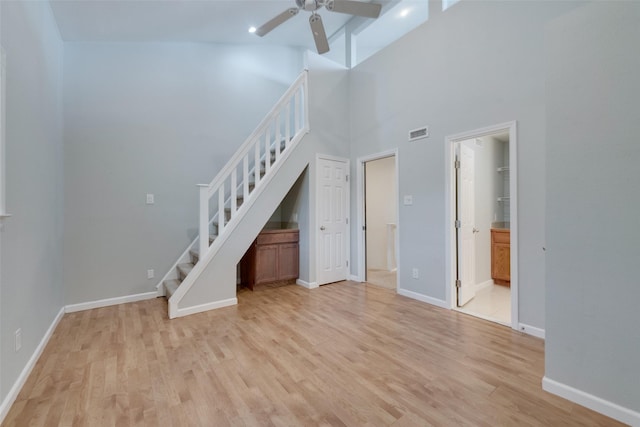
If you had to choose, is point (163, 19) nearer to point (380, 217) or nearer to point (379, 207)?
point (379, 207)

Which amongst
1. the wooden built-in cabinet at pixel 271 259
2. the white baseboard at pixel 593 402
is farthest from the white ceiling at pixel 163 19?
the white baseboard at pixel 593 402

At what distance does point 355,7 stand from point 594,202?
2622 millimetres

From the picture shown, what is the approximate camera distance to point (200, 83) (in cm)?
423

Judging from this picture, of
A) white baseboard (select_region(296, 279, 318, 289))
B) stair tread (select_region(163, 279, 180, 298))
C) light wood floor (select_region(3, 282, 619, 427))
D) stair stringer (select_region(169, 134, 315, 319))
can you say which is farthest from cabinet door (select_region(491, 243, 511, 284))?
stair tread (select_region(163, 279, 180, 298))

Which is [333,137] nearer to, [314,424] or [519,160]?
[519,160]

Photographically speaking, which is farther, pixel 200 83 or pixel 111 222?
pixel 200 83

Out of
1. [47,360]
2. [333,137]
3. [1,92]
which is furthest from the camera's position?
[333,137]

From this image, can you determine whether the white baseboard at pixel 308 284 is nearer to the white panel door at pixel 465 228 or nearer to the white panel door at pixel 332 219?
the white panel door at pixel 332 219

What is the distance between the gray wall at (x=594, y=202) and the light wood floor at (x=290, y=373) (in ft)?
1.08

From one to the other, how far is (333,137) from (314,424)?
3933mm

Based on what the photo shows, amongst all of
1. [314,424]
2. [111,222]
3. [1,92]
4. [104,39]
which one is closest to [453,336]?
[314,424]

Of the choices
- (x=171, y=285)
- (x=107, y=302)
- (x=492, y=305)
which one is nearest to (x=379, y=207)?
(x=492, y=305)

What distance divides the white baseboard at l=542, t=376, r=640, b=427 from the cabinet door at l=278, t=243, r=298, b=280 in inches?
128

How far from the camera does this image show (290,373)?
203 cm
